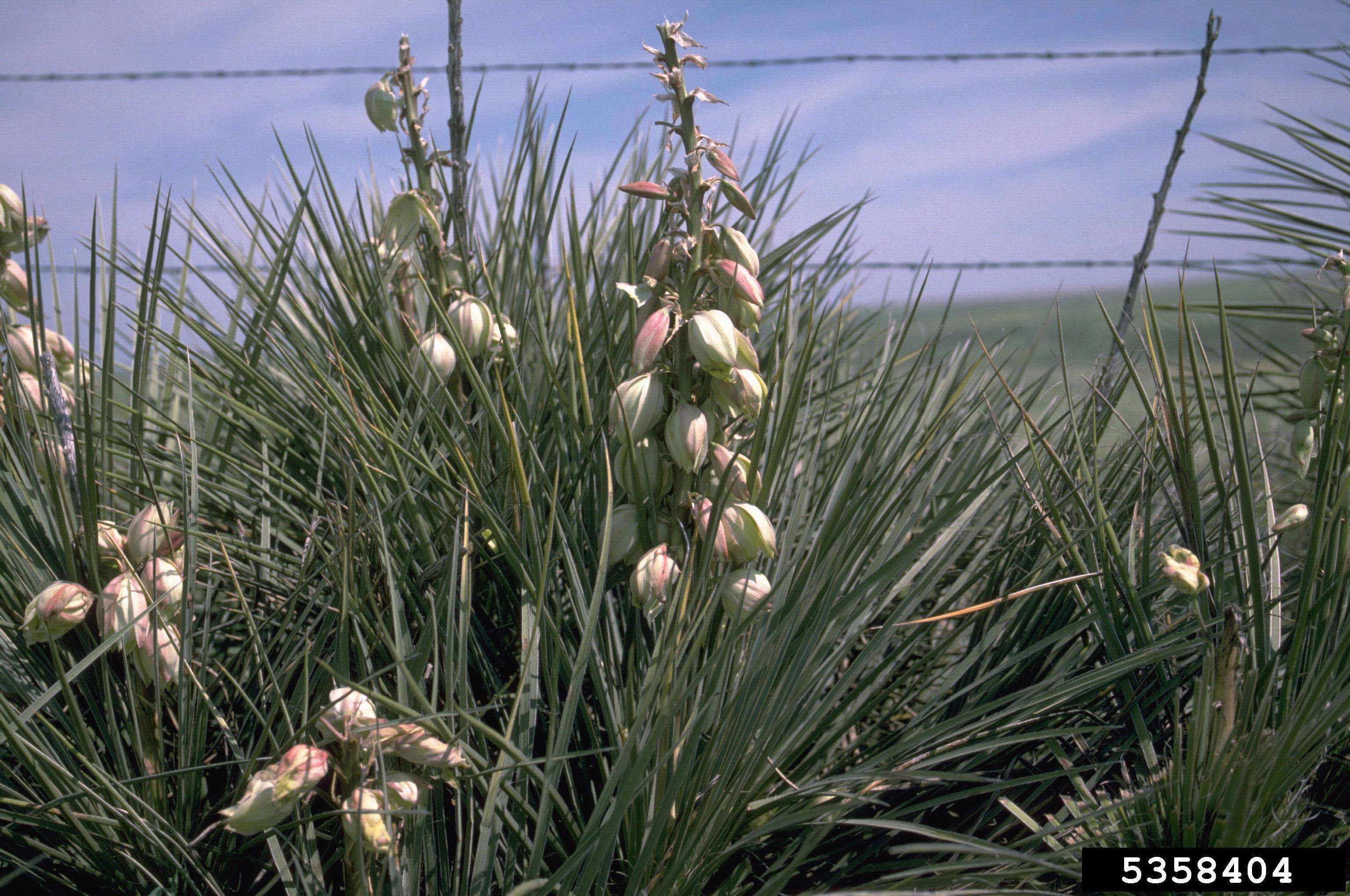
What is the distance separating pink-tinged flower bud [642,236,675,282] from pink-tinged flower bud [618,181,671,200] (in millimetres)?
26

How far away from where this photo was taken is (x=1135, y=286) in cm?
72

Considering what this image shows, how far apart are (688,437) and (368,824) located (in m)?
0.21

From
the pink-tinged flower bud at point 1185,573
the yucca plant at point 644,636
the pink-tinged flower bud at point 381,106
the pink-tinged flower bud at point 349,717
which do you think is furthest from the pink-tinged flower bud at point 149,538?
the pink-tinged flower bud at point 1185,573

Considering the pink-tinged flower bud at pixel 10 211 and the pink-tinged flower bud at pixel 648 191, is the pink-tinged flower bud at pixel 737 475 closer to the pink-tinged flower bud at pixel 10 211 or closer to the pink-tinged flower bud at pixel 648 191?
the pink-tinged flower bud at pixel 648 191

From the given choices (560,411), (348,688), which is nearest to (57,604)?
(348,688)

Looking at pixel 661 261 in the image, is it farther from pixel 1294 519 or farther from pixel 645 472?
pixel 1294 519

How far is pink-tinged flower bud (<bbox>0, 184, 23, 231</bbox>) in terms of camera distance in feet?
1.80

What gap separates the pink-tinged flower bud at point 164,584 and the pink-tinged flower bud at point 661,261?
27cm

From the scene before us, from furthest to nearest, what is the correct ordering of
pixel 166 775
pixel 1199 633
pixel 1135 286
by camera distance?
pixel 1135 286 < pixel 1199 633 < pixel 166 775

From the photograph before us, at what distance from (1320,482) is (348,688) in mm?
432

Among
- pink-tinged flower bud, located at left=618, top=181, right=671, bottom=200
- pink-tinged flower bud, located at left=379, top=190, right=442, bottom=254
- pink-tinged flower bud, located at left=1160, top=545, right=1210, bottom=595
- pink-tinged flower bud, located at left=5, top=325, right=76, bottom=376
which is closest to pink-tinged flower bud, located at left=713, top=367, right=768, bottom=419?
pink-tinged flower bud, located at left=618, top=181, right=671, bottom=200

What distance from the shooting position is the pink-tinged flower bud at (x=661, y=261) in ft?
1.46

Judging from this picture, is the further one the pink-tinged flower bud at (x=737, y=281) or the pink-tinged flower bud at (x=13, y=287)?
the pink-tinged flower bud at (x=13, y=287)

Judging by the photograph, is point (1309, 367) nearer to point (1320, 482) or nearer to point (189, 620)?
point (1320, 482)
